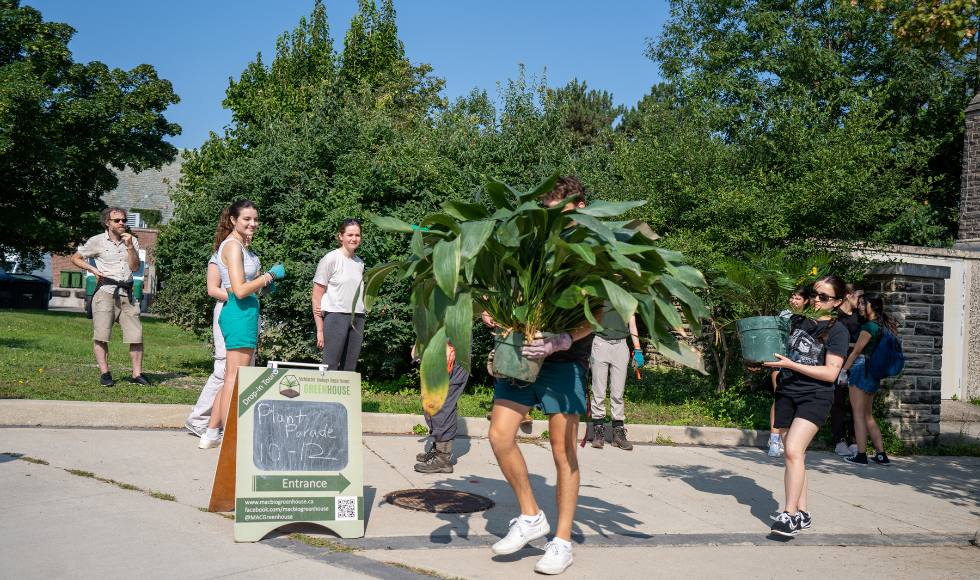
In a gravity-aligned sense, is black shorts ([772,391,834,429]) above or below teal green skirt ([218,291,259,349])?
below

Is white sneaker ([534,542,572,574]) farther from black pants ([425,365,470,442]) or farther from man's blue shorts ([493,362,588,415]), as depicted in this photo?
black pants ([425,365,470,442])

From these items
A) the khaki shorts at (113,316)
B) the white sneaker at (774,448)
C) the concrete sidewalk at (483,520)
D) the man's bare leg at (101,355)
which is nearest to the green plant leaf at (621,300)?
the concrete sidewalk at (483,520)

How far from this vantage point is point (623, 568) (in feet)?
12.6

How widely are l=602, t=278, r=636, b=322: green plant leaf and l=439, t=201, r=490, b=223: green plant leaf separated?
0.72 m

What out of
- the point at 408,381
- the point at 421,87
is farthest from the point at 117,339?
the point at 421,87

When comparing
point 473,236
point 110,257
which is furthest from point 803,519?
point 110,257

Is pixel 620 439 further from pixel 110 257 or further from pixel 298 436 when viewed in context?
pixel 110 257

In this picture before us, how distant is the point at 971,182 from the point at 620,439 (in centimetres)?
1487

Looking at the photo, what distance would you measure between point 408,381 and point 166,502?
17.7ft

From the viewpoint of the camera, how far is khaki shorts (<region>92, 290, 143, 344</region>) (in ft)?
25.7

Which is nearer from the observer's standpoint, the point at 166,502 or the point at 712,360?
the point at 166,502

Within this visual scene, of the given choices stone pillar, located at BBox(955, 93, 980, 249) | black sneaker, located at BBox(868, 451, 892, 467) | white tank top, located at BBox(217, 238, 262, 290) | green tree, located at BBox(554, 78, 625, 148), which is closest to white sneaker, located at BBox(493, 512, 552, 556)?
white tank top, located at BBox(217, 238, 262, 290)

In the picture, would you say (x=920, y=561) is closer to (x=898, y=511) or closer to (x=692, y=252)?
(x=898, y=511)

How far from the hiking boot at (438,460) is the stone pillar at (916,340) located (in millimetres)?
5628
